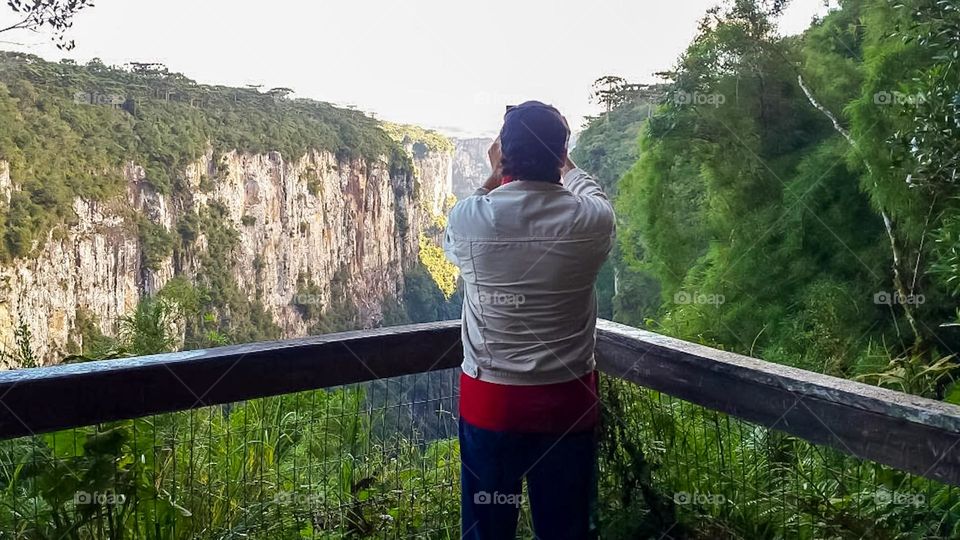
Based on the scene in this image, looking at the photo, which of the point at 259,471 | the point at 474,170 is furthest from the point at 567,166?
the point at 474,170

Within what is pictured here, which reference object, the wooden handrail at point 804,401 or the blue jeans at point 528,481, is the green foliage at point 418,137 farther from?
the blue jeans at point 528,481

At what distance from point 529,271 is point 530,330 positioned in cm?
12

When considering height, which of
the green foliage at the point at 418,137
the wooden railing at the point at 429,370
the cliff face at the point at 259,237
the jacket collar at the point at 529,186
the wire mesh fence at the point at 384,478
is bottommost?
the cliff face at the point at 259,237

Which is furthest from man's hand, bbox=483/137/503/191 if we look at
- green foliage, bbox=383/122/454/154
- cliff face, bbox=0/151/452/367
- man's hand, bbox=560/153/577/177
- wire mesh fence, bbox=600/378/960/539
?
cliff face, bbox=0/151/452/367

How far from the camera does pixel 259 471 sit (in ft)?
6.86

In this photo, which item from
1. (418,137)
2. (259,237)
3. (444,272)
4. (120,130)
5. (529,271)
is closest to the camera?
(529,271)

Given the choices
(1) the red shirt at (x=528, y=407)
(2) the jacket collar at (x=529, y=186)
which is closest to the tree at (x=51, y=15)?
(2) the jacket collar at (x=529, y=186)

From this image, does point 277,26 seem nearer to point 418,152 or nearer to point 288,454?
point 418,152

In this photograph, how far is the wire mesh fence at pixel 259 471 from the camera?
1682 mm

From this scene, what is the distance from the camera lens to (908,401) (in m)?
1.43

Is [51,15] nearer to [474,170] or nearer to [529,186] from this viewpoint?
[474,170]

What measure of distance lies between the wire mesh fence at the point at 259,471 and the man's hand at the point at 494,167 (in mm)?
722

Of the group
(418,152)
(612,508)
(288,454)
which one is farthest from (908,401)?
(418,152)

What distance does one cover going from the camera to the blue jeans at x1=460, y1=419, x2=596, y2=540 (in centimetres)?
155
